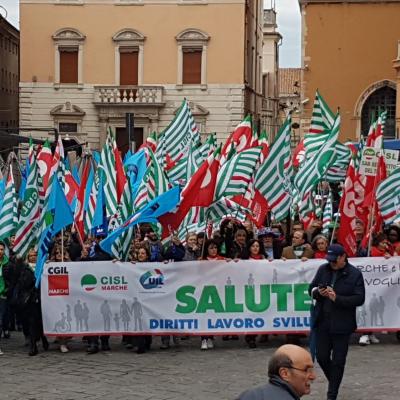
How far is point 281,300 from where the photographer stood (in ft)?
46.3

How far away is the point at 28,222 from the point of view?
15.3m

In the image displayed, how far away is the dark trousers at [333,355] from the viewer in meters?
10.6

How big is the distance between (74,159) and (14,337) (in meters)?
14.8

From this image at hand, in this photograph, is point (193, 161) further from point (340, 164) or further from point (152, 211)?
point (152, 211)

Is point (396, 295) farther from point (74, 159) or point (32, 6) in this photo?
point (32, 6)

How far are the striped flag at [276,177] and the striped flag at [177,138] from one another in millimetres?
4693

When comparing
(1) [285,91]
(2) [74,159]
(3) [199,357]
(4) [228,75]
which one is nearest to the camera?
(3) [199,357]

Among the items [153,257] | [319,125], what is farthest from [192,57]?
[153,257]

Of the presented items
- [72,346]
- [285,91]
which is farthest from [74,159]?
[285,91]

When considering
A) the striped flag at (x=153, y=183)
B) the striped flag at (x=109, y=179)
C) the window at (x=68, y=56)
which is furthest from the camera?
the window at (x=68, y=56)

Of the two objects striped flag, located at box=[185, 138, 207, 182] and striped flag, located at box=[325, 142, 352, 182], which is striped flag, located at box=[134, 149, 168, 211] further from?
striped flag, located at box=[325, 142, 352, 182]

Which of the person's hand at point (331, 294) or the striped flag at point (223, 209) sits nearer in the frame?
the person's hand at point (331, 294)

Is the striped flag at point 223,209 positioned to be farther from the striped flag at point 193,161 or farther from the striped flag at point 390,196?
the striped flag at point 390,196

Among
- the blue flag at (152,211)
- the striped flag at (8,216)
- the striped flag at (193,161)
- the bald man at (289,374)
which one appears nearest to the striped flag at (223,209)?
the blue flag at (152,211)
